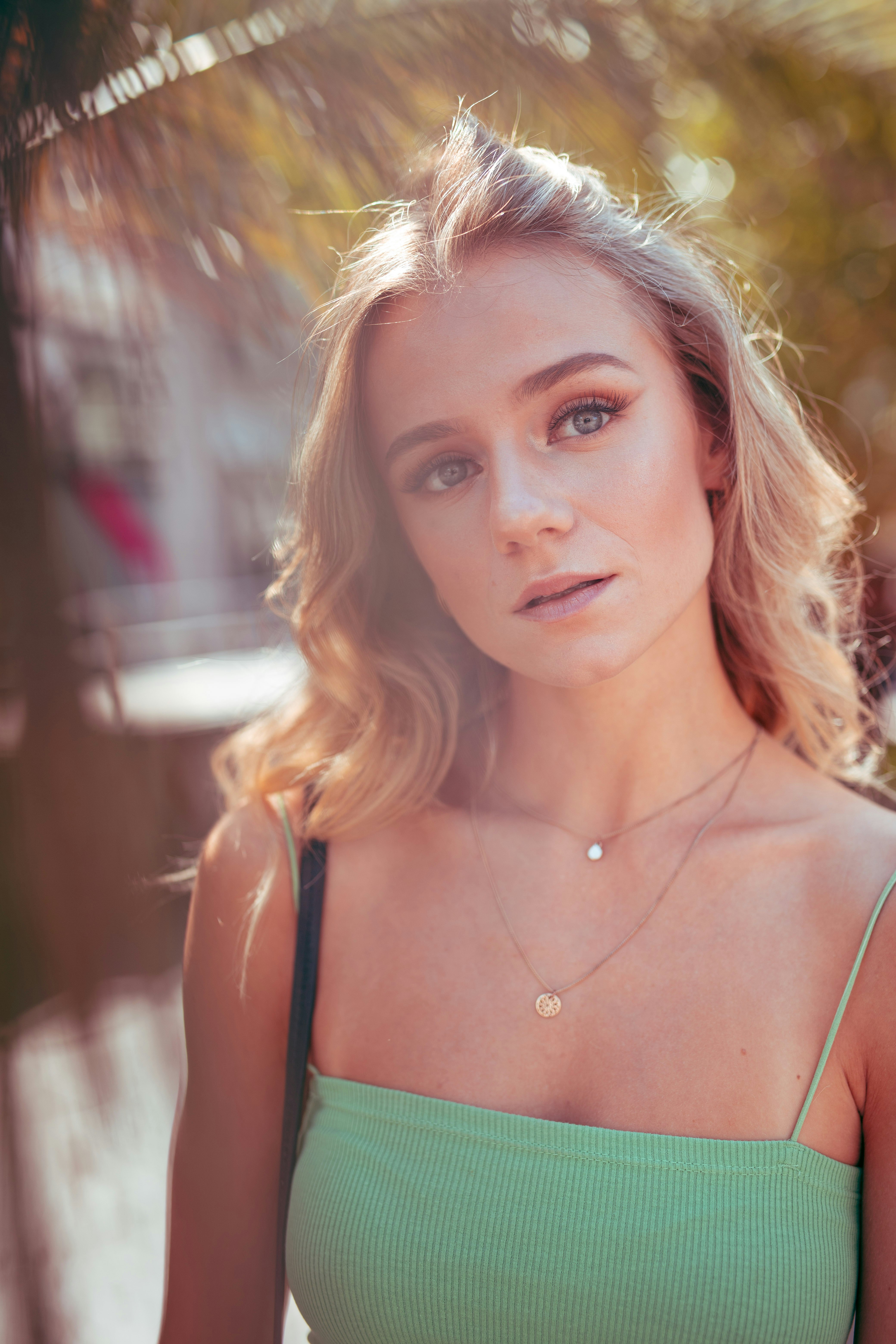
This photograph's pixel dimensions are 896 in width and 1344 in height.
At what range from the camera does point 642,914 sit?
150 centimetres

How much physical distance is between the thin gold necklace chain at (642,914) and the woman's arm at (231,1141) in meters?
0.35

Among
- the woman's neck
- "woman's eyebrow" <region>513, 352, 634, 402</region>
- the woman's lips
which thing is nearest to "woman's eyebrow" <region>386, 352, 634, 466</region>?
"woman's eyebrow" <region>513, 352, 634, 402</region>

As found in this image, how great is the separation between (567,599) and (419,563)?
1.66ft

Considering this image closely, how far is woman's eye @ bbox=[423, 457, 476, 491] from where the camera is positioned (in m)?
1.49

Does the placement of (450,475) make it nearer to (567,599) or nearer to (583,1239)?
(567,599)

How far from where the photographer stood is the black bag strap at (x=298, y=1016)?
1.47 m

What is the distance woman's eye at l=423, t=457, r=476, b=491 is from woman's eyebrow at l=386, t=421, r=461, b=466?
0.05 m

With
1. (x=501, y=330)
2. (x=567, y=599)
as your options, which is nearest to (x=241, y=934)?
(x=567, y=599)

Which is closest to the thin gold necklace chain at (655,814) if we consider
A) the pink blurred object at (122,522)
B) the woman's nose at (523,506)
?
the woman's nose at (523,506)

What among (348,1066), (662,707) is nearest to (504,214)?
(662,707)

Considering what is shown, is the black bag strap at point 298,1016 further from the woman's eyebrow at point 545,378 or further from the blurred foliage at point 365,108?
the blurred foliage at point 365,108

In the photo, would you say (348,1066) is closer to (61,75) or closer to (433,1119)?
(433,1119)

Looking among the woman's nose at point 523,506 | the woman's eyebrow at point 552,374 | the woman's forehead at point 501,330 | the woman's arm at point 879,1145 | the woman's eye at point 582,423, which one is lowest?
the woman's arm at point 879,1145

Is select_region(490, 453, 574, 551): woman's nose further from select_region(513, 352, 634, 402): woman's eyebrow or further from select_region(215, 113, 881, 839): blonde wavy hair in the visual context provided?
select_region(215, 113, 881, 839): blonde wavy hair
